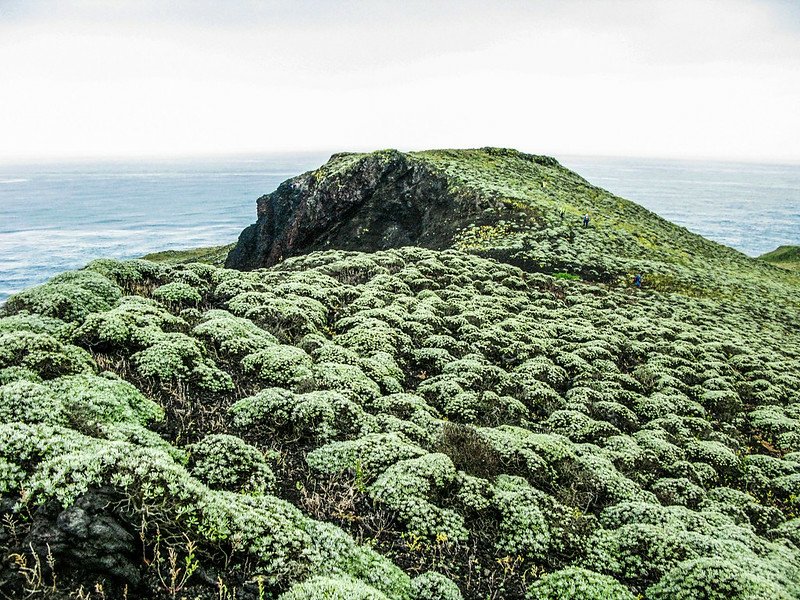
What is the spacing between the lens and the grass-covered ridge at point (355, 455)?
23.2ft

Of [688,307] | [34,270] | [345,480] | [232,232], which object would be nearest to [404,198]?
[688,307]

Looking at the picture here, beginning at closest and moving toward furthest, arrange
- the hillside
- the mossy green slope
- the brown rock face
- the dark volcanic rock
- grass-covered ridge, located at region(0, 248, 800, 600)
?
the dark volcanic rock < grass-covered ridge, located at region(0, 248, 800, 600) < the mossy green slope < the brown rock face < the hillside

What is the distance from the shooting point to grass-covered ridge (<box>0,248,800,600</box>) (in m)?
7.08

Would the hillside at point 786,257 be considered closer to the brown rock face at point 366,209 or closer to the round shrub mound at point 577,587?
the brown rock face at point 366,209

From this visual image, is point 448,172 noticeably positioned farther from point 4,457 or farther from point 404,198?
point 4,457

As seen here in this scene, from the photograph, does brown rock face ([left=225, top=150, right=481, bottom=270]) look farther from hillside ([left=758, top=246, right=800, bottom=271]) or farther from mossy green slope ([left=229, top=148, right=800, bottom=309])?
hillside ([left=758, top=246, right=800, bottom=271])

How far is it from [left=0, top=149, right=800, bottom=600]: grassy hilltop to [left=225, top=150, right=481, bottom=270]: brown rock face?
22446 millimetres

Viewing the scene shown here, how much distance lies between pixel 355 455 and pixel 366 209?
148 ft

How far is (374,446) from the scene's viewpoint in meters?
11.4

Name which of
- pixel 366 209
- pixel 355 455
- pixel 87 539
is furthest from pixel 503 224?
pixel 87 539

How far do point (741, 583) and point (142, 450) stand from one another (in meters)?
11.0

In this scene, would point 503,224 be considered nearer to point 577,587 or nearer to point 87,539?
point 577,587

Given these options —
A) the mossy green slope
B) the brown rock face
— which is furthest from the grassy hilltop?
the brown rock face

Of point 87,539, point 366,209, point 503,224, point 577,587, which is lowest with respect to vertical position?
point 577,587
